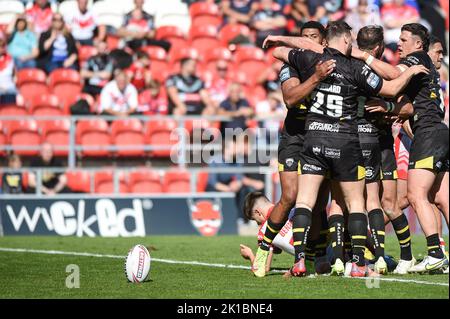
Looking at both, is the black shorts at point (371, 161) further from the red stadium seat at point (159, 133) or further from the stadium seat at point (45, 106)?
the stadium seat at point (45, 106)

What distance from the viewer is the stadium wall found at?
17656 mm

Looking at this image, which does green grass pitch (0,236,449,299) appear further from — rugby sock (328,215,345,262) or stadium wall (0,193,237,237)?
stadium wall (0,193,237,237)

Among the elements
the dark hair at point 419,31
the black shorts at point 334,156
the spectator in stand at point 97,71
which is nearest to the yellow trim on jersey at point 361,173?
the black shorts at point 334,156

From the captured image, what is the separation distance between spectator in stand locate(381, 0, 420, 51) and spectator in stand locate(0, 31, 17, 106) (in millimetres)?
8629

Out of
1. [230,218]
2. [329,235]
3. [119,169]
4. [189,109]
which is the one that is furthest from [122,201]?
[329,235]

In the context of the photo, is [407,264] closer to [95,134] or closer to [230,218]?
[230,218]

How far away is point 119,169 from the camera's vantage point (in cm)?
1845

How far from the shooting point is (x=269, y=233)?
10539 mm

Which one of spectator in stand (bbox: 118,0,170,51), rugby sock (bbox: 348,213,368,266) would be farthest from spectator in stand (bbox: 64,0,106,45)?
rugby sock (bbox: 348,213,368,266)

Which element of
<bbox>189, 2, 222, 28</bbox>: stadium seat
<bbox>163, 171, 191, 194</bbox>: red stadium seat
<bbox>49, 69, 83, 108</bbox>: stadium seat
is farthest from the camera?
<bbox>189, 2, 222, 28</bbox>: stadium seat

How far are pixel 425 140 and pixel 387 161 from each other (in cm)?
64

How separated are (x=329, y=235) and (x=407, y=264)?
36.0 inches

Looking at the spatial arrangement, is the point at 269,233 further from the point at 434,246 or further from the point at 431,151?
the point at 431,151

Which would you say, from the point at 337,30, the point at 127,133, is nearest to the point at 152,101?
the point at 127,133
